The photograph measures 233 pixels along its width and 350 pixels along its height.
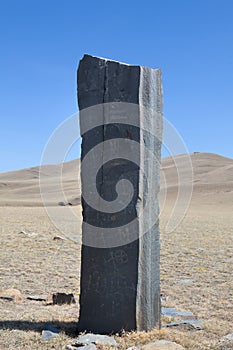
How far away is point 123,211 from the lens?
5.98 meters

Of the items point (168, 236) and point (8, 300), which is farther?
point (168, 236)

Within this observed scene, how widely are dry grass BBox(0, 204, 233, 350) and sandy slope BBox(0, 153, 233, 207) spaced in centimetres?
894

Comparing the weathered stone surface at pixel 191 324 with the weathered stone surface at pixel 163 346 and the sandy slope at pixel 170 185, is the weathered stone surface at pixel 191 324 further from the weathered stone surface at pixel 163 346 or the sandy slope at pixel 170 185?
the sandy slope at pixel 170 185

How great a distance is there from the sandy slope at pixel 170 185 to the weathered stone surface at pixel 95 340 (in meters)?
16.9

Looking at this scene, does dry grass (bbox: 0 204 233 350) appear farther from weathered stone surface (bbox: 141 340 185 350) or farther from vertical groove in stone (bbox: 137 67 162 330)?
vertical groove in stone (bbox: 137 67 162 330)

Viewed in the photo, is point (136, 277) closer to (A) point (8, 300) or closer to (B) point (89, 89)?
(B) point (89, 89)

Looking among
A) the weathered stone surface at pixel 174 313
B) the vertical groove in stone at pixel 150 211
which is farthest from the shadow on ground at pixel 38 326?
the weathered stone surface at pixel 174 313

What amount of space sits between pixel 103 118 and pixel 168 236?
1426 cm

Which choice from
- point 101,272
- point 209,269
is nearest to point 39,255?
point 209,269

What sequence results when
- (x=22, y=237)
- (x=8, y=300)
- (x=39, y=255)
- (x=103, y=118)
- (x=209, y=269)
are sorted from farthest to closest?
(x=22, y=237), (x=39, y=255), (x=209, y=269), (x=8, y=300), (x=103, y=118)

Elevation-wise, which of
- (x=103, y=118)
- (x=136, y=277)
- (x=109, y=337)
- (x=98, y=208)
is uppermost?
(x=103, y=118)

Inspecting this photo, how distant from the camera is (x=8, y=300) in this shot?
799 centimetres

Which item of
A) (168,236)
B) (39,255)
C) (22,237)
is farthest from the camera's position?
(168,236)

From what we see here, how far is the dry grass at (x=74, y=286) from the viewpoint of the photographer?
588cm
